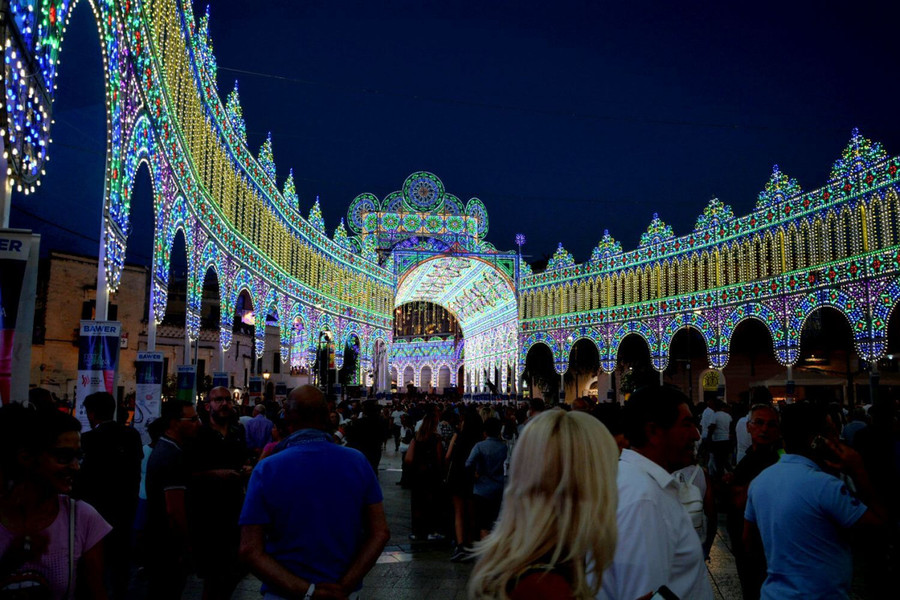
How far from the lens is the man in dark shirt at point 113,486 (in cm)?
525

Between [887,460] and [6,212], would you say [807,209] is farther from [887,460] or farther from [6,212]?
[6,212]

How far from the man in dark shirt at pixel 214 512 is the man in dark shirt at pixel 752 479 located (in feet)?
11.4

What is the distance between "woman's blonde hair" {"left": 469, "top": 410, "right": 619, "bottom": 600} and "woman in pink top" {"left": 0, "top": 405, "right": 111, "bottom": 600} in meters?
1.57

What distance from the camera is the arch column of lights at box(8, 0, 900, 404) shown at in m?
11.8

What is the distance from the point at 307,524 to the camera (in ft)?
11.2

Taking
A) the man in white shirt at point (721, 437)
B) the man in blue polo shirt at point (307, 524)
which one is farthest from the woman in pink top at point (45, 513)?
the man in white shirt at point (721, 437)

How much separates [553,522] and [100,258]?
1138 centimetres

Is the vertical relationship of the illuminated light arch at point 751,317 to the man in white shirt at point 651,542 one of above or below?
above

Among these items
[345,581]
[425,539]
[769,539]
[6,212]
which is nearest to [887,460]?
[769,539]

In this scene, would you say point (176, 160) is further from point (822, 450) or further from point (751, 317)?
point (751, 317)

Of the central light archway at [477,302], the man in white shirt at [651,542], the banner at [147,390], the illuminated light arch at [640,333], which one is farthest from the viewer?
the central light archway at [477,302]

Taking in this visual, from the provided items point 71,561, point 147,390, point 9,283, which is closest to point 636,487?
point 71,561

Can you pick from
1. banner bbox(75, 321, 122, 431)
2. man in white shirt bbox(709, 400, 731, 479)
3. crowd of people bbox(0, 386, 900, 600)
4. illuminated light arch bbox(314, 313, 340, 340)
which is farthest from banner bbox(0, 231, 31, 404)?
illuminated light arch bbox(314, 313, 340, 340)

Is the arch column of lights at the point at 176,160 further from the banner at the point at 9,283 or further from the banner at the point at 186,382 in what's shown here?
the banner at the point at 9,283
